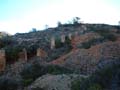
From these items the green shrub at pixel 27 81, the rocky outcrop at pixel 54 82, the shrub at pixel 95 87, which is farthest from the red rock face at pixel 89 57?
the shrub at pixel 95 87

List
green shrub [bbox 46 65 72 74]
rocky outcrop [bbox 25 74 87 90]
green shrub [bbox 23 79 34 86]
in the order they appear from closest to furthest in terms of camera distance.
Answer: rocky outcrop [bbox 25 74 87 90] → green shrub [bbox 23 79 34 86] → green shrub [bbox 46 65 72 74]

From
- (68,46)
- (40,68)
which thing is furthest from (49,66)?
(68,46)

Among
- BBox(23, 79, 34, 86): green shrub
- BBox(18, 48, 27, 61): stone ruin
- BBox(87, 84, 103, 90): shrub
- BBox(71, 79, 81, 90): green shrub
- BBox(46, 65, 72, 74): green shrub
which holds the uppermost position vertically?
BBox(87, 84, 103, 90): shrub

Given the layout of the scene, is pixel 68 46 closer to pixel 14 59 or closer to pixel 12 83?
pixel 14 59

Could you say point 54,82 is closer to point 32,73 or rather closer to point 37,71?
point 32,73

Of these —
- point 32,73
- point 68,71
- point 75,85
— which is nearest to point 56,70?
point 68,71

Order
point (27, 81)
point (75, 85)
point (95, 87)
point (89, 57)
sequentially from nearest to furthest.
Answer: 1. point (95, 87)
2. point (75, 85)
3. point (27, 81)
4. point (89, 57)

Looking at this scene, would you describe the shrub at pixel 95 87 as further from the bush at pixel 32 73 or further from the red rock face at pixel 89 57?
the red rock face at pixel 89 57

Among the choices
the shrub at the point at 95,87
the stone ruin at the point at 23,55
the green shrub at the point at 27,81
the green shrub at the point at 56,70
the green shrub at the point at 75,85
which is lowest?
the stone ruin at the point at 23,55

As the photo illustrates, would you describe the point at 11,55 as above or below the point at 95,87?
below

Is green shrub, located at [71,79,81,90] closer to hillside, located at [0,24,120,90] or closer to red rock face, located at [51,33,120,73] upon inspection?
hillside, located at [0,24,120,90]

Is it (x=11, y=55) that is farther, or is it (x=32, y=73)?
(x=11, y=55)

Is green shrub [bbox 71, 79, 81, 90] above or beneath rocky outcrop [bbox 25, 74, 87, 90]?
above

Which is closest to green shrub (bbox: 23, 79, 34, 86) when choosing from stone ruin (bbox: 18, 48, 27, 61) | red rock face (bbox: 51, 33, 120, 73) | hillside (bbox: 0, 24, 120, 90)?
hillside (bbox: 0, 24, 120, 90)
